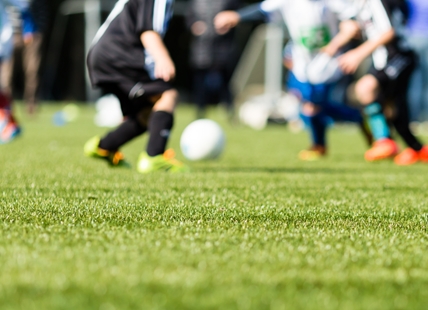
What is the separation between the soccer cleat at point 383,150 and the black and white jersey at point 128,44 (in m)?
2.05

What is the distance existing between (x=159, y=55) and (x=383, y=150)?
2.15 meters

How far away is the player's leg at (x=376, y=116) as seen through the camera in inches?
198

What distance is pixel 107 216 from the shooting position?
2.29m

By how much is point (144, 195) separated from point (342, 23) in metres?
2.91

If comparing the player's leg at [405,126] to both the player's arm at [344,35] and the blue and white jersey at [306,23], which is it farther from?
the blue and white jersey at [306,23]

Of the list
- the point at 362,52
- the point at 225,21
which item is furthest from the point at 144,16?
the point at 362,52

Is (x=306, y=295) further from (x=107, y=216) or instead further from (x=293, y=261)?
(x=107, y=216)

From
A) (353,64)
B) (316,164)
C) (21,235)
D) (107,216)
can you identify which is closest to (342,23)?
(353,64)

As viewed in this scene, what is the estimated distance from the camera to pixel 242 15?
502cm

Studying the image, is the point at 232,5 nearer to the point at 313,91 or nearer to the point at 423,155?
the point at 313,91

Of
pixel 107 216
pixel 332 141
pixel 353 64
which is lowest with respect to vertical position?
pixel 332 141

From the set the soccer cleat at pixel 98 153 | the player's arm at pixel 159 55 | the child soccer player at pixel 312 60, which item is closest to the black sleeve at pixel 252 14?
the child soccer player at pixel 312 60

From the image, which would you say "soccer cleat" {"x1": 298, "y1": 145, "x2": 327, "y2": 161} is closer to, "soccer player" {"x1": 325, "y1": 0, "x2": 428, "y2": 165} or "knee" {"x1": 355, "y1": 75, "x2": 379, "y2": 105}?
"soccer player" {"x1": 325, "y1": 0, "x2": 428, "y2": 165}

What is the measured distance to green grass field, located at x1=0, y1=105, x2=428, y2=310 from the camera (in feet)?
4.53
